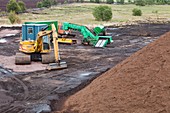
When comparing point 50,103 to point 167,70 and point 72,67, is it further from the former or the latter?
point 72,67

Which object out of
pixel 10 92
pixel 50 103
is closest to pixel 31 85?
pixel 10 92

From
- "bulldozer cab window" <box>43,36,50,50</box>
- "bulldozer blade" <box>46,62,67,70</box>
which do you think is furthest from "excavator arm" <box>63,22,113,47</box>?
"bulldozer blade" <box>46,62,67,70</box>

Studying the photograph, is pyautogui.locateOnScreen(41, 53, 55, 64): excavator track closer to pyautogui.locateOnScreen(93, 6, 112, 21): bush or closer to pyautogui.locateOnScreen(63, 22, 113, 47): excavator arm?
pyautogui.locateOnScreen(63, 22, 113, 47): excavator arm

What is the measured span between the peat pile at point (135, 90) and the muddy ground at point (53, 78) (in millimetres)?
1711

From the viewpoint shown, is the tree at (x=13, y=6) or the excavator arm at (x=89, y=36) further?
the tree at (x=13, y=6)

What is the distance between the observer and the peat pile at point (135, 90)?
10.4 meters

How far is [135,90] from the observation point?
441 inches

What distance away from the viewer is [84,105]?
11719mm

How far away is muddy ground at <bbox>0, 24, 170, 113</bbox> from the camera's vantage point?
13766 mm

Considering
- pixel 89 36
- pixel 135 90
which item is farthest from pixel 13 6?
pixel 135 90

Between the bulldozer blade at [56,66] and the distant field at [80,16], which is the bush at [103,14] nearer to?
the distant field at [80,16]

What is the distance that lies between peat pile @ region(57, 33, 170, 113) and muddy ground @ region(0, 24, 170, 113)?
1.71 meters

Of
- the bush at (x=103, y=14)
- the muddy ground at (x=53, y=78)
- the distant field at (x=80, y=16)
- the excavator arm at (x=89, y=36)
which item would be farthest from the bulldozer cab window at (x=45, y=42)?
the bush at (x=103, y=14)

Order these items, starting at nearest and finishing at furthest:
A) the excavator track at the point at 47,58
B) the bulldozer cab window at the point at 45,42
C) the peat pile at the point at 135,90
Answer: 1. the peat pile at the point at 135,90
2. the excavator track at the point at 47,58
3. the bulldozer cab window at the point at 45,42
